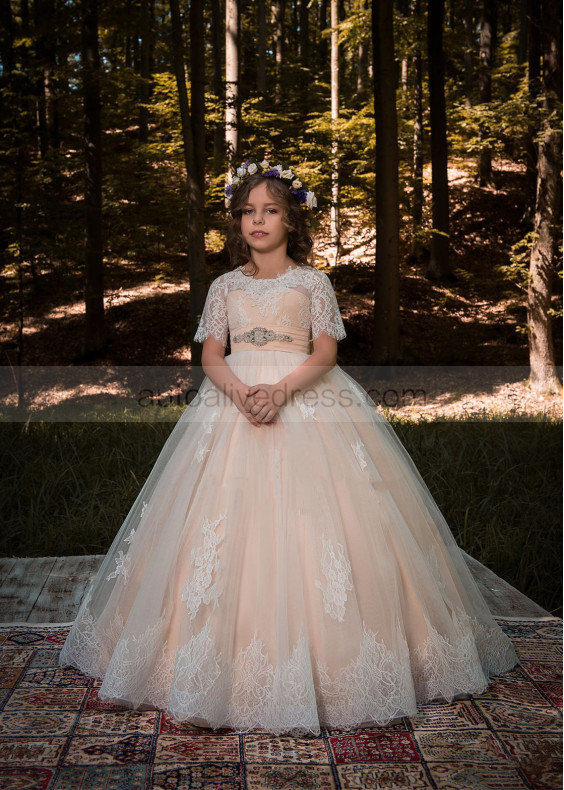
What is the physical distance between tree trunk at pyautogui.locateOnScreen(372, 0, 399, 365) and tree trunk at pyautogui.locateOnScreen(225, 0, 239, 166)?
5.59 ft

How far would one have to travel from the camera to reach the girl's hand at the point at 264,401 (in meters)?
2.53

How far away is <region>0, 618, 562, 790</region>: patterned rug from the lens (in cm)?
200

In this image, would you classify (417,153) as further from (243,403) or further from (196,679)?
(196,679)

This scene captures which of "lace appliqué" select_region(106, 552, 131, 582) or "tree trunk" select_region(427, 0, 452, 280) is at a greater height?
"tree trunk" select_region(427, 0, 452, 280)

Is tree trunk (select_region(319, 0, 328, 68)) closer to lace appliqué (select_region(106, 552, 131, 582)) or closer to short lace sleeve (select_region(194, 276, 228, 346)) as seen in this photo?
short lace sleeve (select_region(194, 276, 228, 346))

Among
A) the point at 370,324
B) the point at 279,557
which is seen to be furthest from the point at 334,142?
the point at 279,557

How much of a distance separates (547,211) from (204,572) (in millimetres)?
7170

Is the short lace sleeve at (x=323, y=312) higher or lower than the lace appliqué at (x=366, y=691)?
higher

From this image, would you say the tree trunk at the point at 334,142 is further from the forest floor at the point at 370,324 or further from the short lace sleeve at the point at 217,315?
the short lace sleeve at the point at 217,315

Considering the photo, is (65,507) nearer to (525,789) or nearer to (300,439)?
(300,439)

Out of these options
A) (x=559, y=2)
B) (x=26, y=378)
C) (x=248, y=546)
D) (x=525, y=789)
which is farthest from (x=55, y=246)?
(x=525, y=789)

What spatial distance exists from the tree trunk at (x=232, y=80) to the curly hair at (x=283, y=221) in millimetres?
5972

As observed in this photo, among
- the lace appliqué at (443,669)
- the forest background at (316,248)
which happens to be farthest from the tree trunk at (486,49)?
the lace appliqué at (443,669)

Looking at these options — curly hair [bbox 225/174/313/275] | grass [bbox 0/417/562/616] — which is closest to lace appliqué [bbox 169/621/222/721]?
curly hair [bbox 225/174/313/275]
